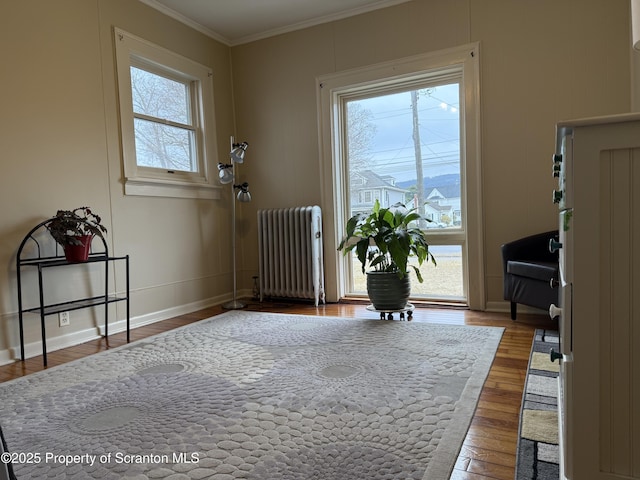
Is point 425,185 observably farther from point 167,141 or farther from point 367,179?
point 167,141

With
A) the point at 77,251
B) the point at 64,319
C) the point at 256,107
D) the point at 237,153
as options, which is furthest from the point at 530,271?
the point at 64,319

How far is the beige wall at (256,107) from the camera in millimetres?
2746

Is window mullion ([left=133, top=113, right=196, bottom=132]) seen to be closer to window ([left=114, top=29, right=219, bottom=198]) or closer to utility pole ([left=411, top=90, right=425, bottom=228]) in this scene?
window ([left=114, top=29, right=219, bottom=198])

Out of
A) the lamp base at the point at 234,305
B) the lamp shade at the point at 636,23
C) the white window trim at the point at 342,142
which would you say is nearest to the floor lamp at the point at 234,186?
the lamp base at the point at 234,305

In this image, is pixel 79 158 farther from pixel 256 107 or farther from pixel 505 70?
pixel 505 70

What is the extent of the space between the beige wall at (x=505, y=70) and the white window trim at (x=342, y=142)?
64 millimetres

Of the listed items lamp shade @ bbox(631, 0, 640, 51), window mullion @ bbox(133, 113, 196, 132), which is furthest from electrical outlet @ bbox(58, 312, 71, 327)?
lamp shade @ bbox(631, 0, 640, 51)

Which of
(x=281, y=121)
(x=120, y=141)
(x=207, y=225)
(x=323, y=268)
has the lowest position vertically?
(x=323, y=268)

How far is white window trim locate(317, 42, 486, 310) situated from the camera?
348 cm

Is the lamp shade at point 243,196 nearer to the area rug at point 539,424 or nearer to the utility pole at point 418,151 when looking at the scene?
the utility pole at point 418,151

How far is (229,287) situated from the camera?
14.8 ft

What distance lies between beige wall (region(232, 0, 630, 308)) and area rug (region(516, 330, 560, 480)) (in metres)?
1.51

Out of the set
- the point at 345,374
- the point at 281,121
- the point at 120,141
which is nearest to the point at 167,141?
the point at 120,141

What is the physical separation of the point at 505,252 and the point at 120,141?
307cm
